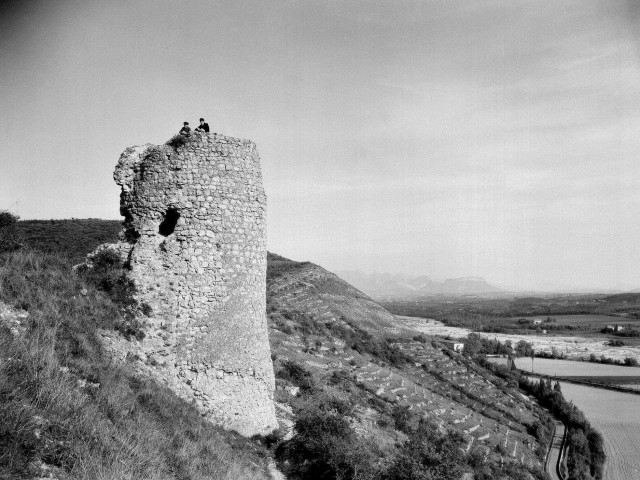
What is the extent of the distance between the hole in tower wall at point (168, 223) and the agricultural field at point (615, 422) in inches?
1820

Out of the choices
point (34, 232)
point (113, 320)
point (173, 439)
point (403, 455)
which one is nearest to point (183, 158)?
point (113, 320)

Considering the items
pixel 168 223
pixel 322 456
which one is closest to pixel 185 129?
pixel 168 223

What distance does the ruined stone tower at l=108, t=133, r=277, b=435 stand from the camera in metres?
9.92

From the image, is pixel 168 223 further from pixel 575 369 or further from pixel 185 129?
pixel 575 369

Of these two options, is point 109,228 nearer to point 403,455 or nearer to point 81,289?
point 81,289

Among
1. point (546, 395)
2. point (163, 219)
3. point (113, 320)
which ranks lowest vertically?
point (546, 395)

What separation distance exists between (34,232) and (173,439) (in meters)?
40.2

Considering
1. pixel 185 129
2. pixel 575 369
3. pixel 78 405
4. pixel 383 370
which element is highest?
pixel 185 129

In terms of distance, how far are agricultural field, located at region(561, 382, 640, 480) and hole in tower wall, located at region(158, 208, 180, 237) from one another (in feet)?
152

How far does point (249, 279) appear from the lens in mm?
10805

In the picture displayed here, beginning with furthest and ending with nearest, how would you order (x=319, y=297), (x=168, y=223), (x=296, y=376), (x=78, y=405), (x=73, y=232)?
(x=319, y=297) → (x=73, y=232) → (x=296, y=376) → (x=168, y=223) → (x=78, y=405)

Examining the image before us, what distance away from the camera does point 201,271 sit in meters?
10.2

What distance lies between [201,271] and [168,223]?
170 cm

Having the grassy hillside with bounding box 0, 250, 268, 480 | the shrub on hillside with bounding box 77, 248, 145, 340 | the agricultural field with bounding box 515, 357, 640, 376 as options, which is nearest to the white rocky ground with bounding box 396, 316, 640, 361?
the agricultural field with bounding box 515, 357, 640, 376
